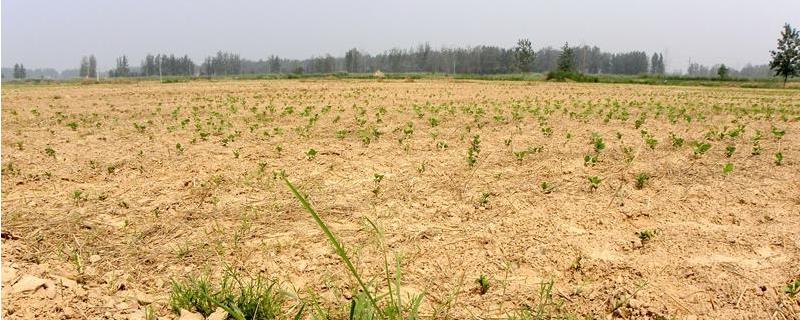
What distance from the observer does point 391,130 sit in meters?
10.9

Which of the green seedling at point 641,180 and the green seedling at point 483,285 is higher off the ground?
the green seedling at point 641,180

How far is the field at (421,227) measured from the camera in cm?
333

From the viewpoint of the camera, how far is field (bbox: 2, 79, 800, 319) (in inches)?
131

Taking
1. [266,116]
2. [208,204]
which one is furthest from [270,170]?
[266,116]

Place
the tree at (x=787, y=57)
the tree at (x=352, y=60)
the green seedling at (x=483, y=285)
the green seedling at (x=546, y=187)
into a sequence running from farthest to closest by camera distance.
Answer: the tree at (x=352, y=60), the tree at (x=787, y=57), the green seedling at (x=546, y=187), the green seedling at (x=483, y=285)

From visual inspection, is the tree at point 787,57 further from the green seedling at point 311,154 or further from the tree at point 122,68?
the tree at point 122,68

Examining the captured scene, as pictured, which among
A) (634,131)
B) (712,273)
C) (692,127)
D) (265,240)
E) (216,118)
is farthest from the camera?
(216,118)

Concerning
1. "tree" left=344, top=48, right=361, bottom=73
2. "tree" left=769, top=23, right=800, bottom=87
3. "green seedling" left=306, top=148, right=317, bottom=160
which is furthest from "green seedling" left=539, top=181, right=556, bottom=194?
"tree" left=344, top=48, right=361, bottom=73

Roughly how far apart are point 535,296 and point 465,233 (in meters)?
1.18

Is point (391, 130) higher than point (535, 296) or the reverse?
higher

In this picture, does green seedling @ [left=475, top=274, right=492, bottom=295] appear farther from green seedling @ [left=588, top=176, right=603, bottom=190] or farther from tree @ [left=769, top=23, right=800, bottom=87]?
tree @ [left=769, top=23, right=800, bottom=87]

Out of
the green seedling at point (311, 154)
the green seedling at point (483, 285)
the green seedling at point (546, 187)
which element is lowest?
the green seedling at point (483, 285)

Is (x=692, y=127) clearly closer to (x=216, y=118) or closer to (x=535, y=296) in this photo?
(x=535, y=296)

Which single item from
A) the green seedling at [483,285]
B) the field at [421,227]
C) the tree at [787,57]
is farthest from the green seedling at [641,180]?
the tree at [787,57]
